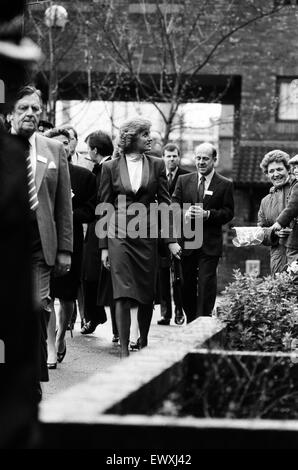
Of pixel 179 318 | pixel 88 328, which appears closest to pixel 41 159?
pixel 88 328

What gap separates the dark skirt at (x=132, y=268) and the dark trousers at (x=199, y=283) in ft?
6.72

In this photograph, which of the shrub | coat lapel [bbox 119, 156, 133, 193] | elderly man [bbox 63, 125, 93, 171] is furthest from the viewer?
elderly man [bbox 63, 125, 93, 171]

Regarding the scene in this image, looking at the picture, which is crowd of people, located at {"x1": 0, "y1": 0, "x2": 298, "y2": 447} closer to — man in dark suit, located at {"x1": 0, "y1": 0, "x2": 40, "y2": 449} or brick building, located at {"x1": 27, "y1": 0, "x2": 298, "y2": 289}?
man in dark suit, located at {"x1": 0, "y1": 0, "x2": 40, "y2": 449}

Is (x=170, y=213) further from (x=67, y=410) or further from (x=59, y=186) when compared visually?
(x=67, y=410)

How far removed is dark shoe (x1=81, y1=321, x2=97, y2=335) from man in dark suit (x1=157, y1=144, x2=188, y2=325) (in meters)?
1.17

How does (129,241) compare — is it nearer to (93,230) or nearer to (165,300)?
(93,230)

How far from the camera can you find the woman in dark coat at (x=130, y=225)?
9.48m

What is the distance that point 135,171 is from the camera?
31.8ft

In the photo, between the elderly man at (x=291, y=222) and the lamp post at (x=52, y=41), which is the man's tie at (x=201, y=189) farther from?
the lamp post at (x=52, y=41)

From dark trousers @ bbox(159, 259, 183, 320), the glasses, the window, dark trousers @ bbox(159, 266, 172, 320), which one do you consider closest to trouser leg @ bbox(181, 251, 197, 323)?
dark trousers @ bbox(159, 259, 183, 320)

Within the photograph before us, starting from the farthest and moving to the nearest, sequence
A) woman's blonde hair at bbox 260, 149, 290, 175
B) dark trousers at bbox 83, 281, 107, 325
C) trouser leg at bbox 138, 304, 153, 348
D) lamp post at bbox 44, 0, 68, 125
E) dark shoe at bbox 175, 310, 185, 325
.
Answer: lamp post at bbox 44, 0, 68, 125 < dark shoe at bbox 175, 310, 185, 325 < dark trousers at bbox 83, 281, 107, 325 < woman's blonde hair at bbox 260, 149, 290, 175 < trouser leg at bbox 138, 304, 153, 348

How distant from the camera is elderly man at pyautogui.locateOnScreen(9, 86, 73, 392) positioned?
22.9 feet

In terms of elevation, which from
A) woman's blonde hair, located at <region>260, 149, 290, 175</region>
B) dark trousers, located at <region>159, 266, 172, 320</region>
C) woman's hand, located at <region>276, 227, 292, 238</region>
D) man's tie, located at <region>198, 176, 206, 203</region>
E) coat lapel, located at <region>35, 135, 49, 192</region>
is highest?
coat lapel, located at <region>35, 135, 49, 192</region>

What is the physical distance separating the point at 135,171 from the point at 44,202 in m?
2.73
